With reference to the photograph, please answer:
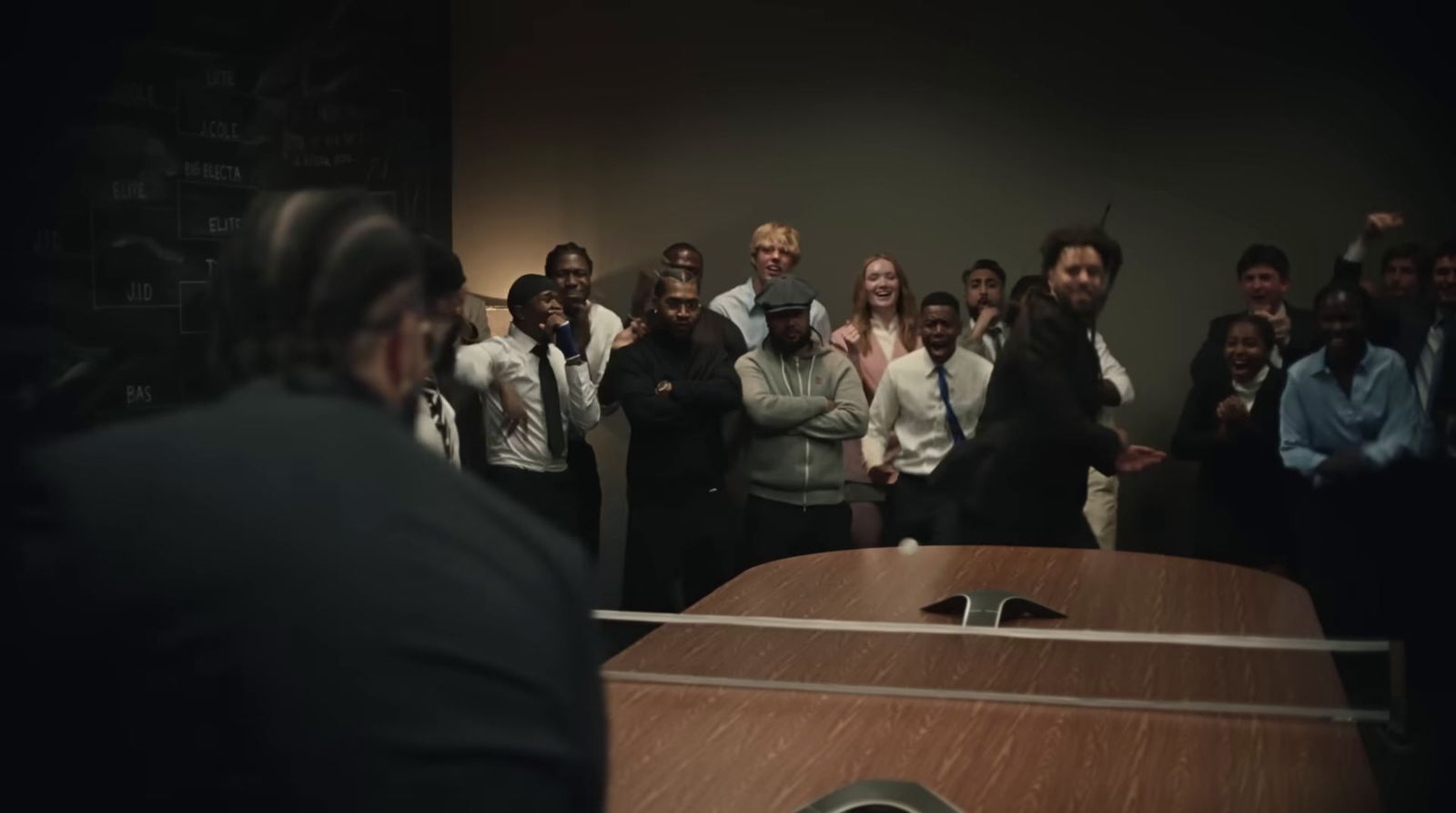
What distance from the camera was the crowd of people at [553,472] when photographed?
3.10 ft

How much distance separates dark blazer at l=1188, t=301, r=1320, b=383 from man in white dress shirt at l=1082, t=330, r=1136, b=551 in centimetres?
12

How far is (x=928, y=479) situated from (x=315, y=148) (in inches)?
62.6

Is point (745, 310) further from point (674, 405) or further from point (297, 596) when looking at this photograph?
point (297, 596)

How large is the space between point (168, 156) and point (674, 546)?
1.48 metres

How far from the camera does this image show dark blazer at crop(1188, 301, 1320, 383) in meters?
2.42

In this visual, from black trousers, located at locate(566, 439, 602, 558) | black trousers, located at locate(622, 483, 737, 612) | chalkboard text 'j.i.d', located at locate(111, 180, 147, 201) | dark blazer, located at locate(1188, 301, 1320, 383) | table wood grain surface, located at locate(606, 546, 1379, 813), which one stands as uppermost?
chalkboard text 'j.i.d', located at locate(111, 180, 147, 201)

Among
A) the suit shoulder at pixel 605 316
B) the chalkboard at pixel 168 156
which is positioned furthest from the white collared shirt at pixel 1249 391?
the chalkboard at pixel 168 156

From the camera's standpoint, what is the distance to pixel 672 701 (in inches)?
89.8

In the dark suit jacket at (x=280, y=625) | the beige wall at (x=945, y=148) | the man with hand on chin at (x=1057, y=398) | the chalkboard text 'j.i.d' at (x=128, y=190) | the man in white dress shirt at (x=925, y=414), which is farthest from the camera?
the man in white dress shirt at (x=925, y=414)

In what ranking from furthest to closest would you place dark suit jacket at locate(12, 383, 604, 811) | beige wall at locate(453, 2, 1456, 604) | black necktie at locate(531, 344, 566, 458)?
beige wall at locate(453, 2, 1456, 604)
black necktie at locate(531, 344, 566, 458)
dark suit jacket at locate(12, 383, 604, 811)

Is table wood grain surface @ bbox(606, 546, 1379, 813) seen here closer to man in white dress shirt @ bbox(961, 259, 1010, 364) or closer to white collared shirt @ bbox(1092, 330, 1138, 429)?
white collared shirt @ bbox(1092, 330, 1138, 429)

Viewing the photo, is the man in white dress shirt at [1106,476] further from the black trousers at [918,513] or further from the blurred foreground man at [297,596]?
the blurred foreground man at [297,596]

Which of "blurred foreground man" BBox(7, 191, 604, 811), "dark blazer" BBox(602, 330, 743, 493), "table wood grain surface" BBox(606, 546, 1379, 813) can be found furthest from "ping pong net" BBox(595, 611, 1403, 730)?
"blurred foreground man" BBox(7, 191, 604, 811)

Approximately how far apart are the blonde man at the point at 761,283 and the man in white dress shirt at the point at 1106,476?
1.80 ft
